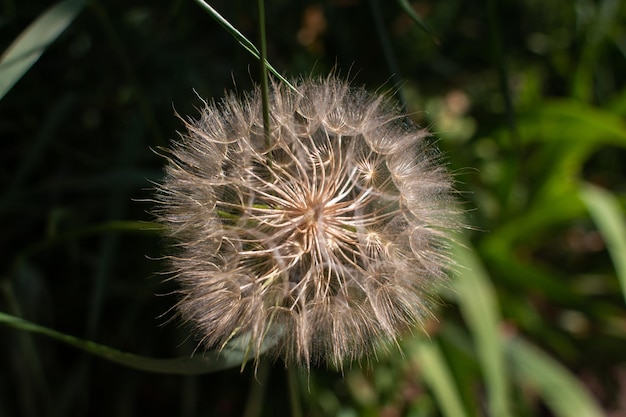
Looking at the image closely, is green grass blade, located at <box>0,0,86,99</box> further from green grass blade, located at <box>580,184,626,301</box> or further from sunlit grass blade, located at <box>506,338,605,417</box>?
sunlit grass blade, located at <box>506,338,605,417</box>

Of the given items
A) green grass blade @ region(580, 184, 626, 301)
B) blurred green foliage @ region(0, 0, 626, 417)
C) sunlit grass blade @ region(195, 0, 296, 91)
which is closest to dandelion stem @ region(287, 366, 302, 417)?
blurred green foliage @ region(0, 0, 626, 417)

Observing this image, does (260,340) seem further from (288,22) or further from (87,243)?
(288,22)

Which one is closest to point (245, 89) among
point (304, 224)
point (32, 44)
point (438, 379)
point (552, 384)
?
point (32, 44)

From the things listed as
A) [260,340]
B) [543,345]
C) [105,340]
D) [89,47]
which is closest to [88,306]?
[105,340]

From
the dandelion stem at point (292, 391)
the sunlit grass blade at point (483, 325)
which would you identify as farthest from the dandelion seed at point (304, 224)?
the sunlit grass blade at point (483, 325)

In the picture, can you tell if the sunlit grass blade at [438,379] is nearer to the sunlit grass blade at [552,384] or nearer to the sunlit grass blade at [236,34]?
the sunlit grass blade at [552,384]

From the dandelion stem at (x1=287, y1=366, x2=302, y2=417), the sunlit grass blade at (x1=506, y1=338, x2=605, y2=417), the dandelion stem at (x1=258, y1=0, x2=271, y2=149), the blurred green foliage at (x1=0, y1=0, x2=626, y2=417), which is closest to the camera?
the dandelion stem at (x1=258, y1=0, x2=271, y2=149)
